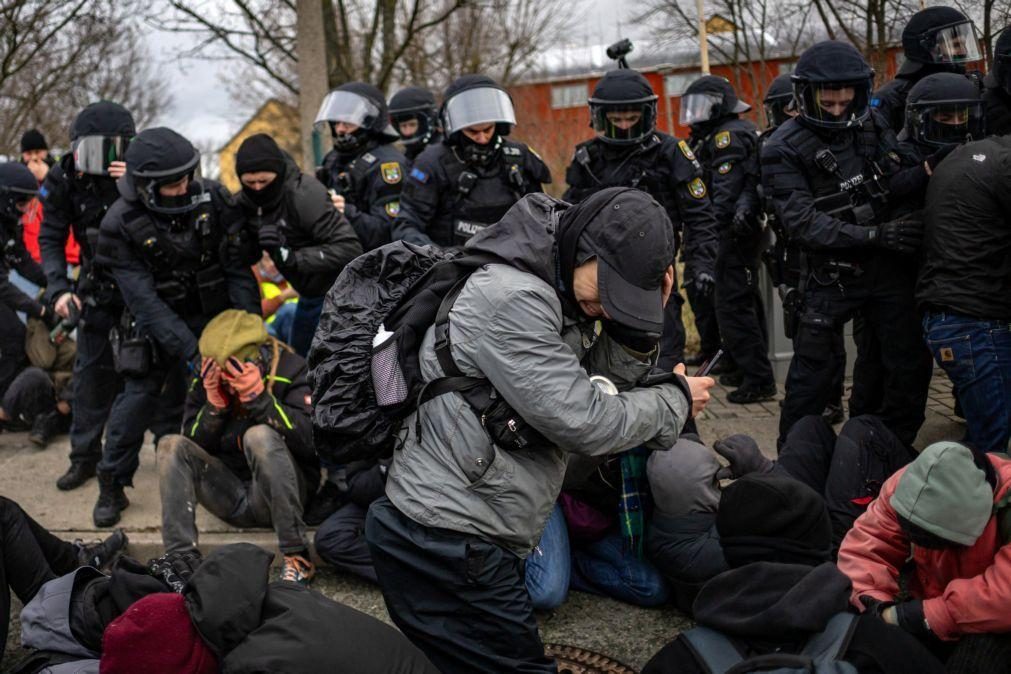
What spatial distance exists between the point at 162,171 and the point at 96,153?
0.95 meters

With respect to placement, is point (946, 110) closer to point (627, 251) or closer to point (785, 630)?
point (627, 251)

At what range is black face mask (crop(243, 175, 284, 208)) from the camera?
5000 millimetres

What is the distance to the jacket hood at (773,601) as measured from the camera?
210 cm

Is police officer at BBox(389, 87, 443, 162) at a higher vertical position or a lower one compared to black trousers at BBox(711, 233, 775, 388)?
higher

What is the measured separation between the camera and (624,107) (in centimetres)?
532

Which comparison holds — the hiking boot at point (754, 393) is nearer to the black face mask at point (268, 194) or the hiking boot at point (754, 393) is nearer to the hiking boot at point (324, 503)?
the hiking boot at point (324, 503)

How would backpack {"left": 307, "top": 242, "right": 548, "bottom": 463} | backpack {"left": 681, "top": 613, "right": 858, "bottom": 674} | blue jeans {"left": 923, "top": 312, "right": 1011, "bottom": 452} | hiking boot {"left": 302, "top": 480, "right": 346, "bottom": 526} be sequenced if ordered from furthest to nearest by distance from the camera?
hiking boot {"left": 302, "top": 480, "right": 346, "bottom": 526}, blue jeans {"left": 923, "top": 312, "right": 1011, "bottom": 452}, backpack {"left": 307, "top": 242, "right": 548, "bottom": 463}, backpack {"left": 681, "top": 613, "right": 858, "bottom": 674}

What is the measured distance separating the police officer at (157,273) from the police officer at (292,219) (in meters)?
0.17

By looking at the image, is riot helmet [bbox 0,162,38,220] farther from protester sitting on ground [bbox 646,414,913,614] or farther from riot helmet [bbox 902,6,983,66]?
riot helmet [bbox 902,6,983,66]

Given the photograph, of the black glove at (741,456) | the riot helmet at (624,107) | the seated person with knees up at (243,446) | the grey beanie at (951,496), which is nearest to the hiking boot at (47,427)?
the seated person with knees up at (243,446)

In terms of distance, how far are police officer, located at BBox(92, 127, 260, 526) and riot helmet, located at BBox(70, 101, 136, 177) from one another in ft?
1.98

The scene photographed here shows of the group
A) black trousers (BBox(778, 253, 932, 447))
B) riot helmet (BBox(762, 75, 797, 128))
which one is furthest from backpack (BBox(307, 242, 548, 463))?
riot helmet (BBox(762, 75, 797, 128))

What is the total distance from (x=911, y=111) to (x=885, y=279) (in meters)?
0.79

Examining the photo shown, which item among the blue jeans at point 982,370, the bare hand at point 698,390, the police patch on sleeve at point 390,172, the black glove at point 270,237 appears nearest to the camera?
the bare hand at point 698,390
